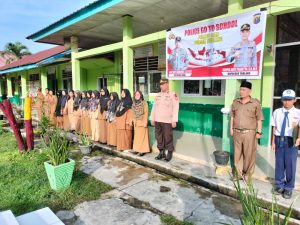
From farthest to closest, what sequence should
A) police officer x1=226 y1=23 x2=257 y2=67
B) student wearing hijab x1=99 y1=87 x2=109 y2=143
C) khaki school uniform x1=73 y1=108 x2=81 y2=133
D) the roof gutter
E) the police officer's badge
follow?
khaki school uniform x1=73 y1=108 x2=81 y2=133, student wearing hijab x1=99 y1=87 x2=109 y2=143, the roof gutter, police officer x1=226 y1=23 x2=257 y2=67, the police officer's badge

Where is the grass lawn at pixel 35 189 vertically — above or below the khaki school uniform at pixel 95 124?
below

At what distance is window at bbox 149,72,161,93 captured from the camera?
29.0ft

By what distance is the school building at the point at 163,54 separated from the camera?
17.2ft

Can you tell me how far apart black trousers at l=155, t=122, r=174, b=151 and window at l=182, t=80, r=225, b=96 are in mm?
2749

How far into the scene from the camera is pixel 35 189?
3.99 meters

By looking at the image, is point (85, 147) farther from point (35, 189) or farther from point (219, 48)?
point (219, 48)

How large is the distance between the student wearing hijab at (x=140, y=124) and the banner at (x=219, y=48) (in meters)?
0.86

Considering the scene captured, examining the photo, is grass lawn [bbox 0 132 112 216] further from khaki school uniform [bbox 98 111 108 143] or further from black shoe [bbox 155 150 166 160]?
khaki school uniform [bbox 98 111 108 143]

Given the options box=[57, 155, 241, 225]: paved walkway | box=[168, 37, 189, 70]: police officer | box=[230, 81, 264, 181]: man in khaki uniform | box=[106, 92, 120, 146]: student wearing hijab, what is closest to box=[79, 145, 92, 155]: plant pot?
box=[106, 92, 120, 146]: student wearing hijab

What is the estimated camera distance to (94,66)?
11.3 metres

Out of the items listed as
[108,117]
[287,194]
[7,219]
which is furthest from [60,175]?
[287,194]

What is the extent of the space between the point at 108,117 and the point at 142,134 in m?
1.24

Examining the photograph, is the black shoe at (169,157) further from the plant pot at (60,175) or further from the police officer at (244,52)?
the police officer at (244,52)

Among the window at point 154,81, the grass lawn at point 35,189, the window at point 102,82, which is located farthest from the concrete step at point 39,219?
the window at point 102,82
